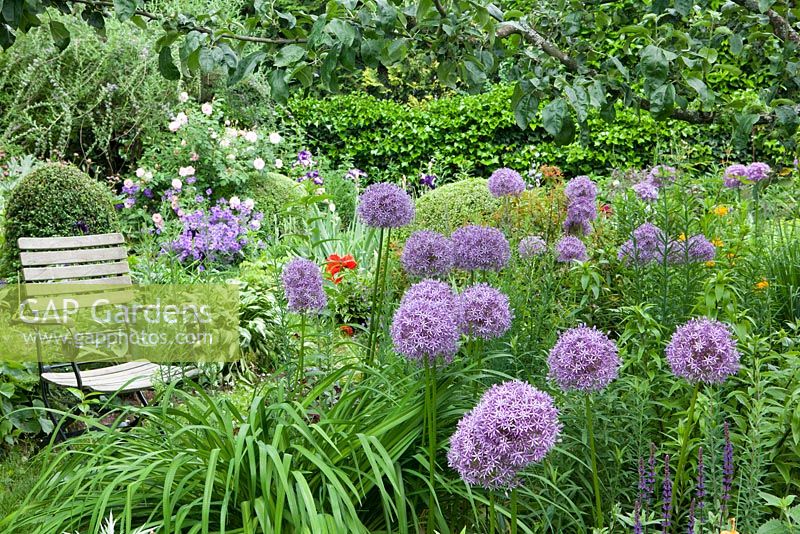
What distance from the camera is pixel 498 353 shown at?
254 cm

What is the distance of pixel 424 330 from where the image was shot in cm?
190

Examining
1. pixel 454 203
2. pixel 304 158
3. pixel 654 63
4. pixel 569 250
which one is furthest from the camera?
pixel 304 158

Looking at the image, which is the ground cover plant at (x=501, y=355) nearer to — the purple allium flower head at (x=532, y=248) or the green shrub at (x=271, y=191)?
the purple allium flower head at (x=532, y=248)

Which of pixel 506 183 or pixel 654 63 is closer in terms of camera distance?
pixel 654 63

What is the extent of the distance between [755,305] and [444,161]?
6.49 meters

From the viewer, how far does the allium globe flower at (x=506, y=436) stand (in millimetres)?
1556

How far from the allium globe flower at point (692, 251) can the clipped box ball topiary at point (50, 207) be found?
3.58 metres

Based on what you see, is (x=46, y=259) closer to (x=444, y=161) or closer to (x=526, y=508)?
(x=526, y=508)

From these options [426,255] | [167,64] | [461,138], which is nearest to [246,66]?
[167,64]

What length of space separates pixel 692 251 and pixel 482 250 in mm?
810

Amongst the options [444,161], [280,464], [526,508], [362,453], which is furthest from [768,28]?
[444,161]

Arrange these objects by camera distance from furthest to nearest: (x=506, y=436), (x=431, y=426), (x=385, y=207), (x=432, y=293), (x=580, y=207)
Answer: (x=580, y=207) < (x=385, y=207) < (x=432, y=293) < (x=431, y=426) < (x=506, y=436)

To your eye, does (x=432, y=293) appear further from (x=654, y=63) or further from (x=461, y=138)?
(x=461, y=138)

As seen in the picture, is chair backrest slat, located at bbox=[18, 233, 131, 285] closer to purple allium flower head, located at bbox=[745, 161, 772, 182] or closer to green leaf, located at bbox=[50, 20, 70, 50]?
green leaf, located at bbox=[50, 20, 70, 50]
